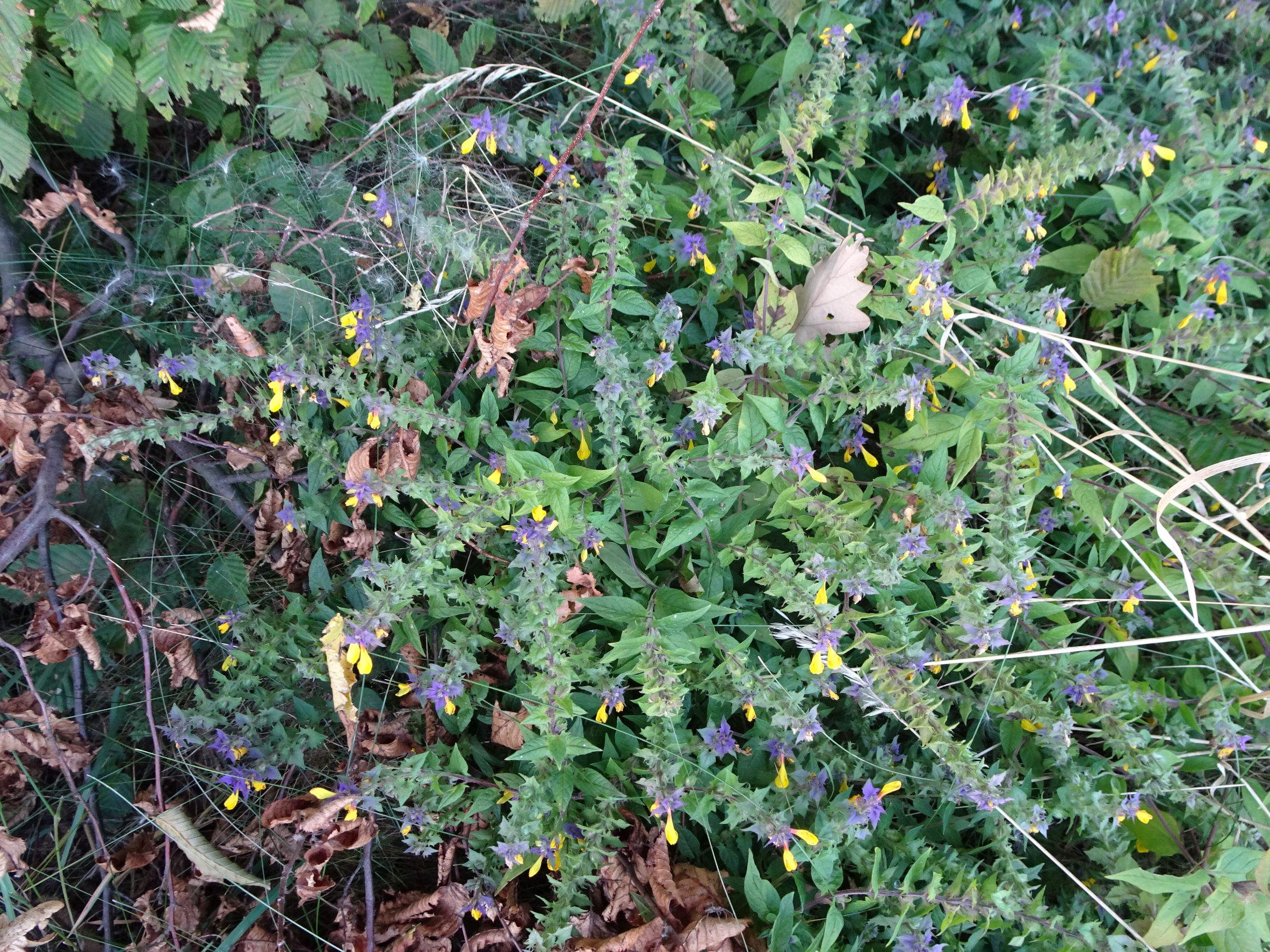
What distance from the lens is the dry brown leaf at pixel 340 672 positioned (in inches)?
97.7

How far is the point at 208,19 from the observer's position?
2984 millimetres

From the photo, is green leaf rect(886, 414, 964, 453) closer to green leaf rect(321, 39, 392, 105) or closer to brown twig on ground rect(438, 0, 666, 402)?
brown twig on ground rect(438, 0, 666, 402)

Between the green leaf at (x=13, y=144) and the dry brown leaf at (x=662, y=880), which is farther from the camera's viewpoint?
the green leaf at (x=13, y=144)

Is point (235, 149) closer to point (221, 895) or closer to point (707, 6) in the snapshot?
point (707, 6)

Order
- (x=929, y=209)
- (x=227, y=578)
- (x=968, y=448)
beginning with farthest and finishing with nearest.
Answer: (x=227, y=578) → (x=968, y=448) → (x=929, y=209)

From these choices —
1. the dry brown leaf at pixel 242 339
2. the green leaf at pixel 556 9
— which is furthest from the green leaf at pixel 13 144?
the green leaf at pixel 556 9

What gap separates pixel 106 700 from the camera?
324cm

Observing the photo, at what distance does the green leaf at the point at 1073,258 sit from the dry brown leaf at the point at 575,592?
2.39 meters

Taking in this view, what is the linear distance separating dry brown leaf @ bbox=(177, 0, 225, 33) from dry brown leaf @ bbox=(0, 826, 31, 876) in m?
3.06

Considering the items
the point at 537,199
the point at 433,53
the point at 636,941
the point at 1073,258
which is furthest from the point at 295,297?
the point at 1073,258

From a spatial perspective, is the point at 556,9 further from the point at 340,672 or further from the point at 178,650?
the point at 178,650

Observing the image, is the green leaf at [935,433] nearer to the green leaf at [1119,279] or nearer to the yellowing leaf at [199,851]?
the green leaf at [1119,279]

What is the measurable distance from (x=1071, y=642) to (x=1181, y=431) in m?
1.10

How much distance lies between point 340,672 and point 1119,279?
3.43m
